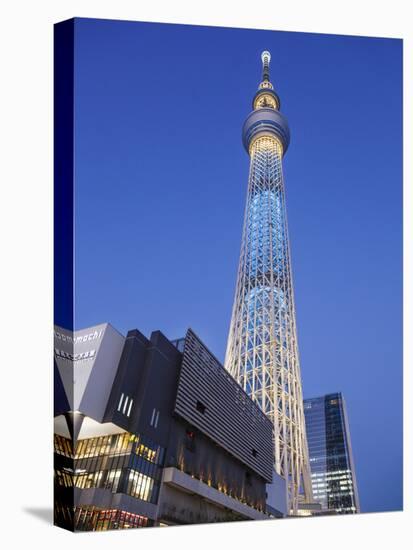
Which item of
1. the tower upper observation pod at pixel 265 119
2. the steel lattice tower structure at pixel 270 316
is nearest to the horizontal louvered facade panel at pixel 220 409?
the steel lattice tower structure at pixel 270 316

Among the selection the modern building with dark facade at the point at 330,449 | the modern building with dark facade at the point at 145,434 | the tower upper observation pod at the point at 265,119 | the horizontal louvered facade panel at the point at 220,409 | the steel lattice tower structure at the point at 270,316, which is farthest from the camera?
the modern building with dark facade at the point at 330,449

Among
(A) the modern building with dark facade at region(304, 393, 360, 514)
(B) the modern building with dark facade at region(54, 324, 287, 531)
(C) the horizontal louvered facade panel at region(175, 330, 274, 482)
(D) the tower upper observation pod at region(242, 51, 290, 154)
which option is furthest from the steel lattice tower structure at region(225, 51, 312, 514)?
(A) the modern building with dark facade at region(304, 393, 360, 514)

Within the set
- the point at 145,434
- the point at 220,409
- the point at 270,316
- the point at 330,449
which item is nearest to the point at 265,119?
the point at 270,316

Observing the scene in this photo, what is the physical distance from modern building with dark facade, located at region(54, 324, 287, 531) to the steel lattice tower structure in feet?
32.8

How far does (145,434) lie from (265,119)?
1620 inches

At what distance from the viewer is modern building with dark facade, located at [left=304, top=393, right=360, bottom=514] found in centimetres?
8412

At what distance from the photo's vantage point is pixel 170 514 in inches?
967

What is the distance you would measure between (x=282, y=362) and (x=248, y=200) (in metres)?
16.7

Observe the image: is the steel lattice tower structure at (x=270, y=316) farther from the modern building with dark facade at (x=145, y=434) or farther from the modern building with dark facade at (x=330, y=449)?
the modern building with dark facade at (x=330, y=449)

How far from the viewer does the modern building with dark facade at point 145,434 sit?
17.2 m

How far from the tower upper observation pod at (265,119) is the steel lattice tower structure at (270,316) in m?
0.11

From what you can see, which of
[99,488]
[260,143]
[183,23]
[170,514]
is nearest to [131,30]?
[183,23]

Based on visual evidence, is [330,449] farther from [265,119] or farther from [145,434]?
[145,434]

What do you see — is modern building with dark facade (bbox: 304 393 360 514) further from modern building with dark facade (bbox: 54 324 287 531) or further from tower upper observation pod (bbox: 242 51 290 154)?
modern building with dark facade (bbox: 54 324 287 531)
